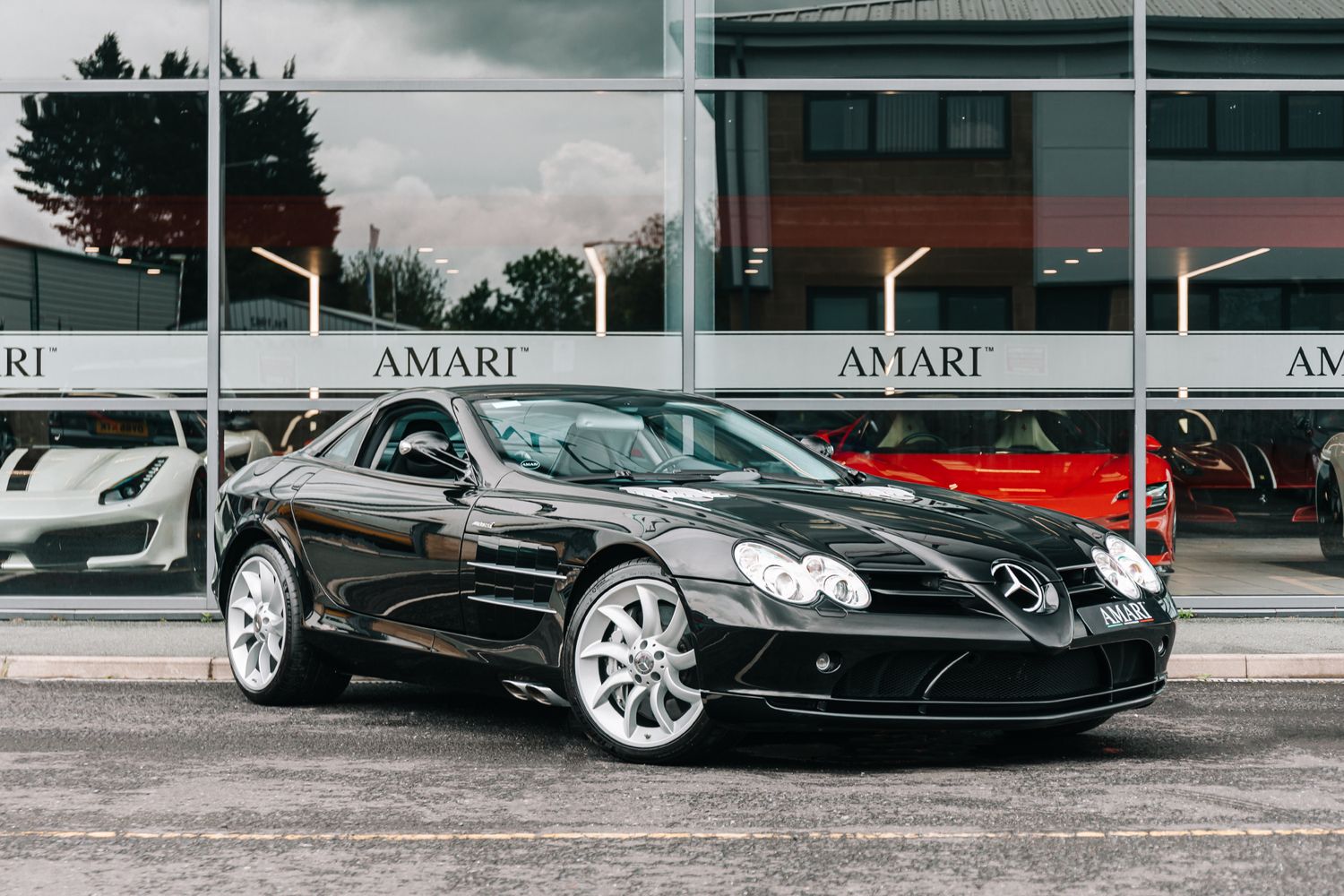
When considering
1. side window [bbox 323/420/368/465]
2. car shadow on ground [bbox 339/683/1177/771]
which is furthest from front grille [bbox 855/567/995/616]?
side window [bbox 323/420/368/465]

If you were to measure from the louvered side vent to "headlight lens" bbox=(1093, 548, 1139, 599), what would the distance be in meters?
1.95

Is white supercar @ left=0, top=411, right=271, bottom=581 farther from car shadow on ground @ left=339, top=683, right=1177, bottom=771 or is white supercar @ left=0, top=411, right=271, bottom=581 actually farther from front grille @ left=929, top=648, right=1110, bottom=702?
front grille @ left=929, top=648, right=1110, bottom=702

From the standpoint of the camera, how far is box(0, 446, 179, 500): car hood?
10641mm

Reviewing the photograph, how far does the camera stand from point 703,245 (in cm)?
1089

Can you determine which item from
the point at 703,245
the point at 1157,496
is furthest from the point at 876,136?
the point at 1157,496

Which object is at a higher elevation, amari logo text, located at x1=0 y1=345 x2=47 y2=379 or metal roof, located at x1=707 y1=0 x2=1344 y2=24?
metal roof, located at x1=707 y1=0 x2=1344 y2=24

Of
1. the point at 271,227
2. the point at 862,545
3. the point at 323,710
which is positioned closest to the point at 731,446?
the point at 862,545

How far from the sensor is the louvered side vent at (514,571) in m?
5.91

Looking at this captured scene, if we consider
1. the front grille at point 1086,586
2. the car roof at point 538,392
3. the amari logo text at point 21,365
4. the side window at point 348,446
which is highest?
the amari logo text at point 21,365

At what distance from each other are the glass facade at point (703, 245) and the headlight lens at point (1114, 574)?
4850 millimetres

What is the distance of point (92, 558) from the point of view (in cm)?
1069

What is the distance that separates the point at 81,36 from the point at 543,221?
3.41 metres

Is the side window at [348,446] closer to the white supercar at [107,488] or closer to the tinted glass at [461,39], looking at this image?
the white supercar at [107,488]

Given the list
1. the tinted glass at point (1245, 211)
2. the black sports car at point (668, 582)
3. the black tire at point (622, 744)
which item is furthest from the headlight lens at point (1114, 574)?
the tinted glass at point (1245, 211)
